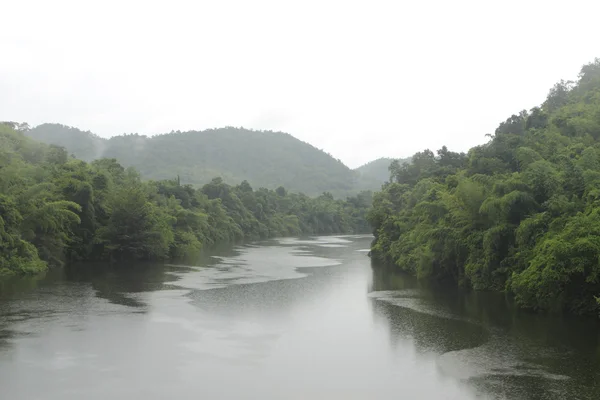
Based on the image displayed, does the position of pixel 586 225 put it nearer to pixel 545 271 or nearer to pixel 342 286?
pixel 545 271

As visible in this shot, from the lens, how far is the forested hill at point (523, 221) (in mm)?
23719

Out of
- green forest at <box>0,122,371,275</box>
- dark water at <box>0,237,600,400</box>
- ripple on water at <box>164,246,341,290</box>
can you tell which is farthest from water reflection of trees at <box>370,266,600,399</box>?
green forest at <box>0,122,371,275</box>

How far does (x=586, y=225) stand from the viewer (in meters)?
23.5

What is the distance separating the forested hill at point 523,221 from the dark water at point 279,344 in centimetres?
167

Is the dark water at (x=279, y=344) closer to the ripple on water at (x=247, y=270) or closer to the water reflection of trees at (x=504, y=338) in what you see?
the water reflection of trees at (x=504, y=338)

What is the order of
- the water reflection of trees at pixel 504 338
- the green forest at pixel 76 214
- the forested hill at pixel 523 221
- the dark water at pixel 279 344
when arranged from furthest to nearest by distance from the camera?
the green forest at pixel 76 214
the forested hill at pixel 523 221
the water reflection of trees at pixel 504 338
the dark water at pixel 279 344

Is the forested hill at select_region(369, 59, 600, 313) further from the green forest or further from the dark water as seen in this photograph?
the green forest

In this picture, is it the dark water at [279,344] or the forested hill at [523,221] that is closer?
→ the dark water at [279,344]

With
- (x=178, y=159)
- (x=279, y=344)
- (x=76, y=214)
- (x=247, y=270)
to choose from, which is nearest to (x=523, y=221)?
(x=279, y=344)

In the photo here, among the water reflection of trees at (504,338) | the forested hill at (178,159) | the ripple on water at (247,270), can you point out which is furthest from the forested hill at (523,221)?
the forested hill at (178,159)

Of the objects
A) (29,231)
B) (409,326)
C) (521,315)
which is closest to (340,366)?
(409,326)

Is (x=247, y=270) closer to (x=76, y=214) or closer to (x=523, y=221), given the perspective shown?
(x=76, y=214)

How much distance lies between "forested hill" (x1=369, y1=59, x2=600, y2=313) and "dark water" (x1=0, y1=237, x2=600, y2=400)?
1674 mm

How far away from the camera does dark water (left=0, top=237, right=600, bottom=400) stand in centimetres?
1571
